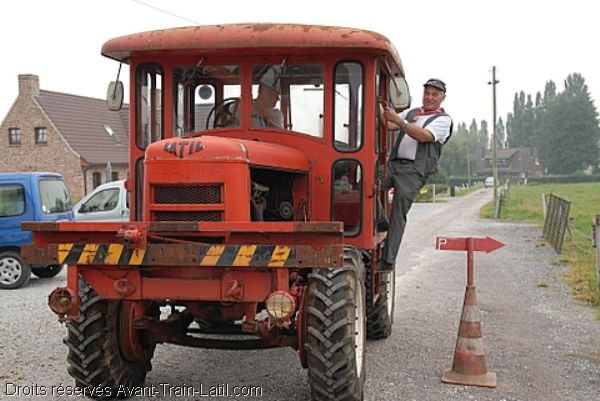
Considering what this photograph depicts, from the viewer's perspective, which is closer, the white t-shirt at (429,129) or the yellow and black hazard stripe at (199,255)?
the yellow and black hazard stripe at (199,255)

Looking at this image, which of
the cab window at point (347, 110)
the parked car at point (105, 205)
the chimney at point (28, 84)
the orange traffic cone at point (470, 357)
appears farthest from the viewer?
the chimney at point (28, 84)

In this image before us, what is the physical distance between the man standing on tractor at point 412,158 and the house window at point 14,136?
37.2 m

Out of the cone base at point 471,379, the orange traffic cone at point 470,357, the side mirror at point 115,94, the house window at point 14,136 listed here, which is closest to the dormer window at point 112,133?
the house window at point 14,136

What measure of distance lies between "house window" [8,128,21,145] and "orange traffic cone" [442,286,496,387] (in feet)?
124

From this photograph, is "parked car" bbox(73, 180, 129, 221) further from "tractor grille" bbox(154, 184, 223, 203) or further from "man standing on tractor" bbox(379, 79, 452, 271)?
"tractor grille" bbox(154, 184, 223, 203)

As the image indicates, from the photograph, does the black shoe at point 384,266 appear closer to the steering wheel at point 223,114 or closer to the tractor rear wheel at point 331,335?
the tractor rear wheel at point 331,335

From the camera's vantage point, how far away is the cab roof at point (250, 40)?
19.6 feet

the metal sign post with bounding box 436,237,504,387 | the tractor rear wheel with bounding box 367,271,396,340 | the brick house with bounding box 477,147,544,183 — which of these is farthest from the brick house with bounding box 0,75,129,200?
the brick house with bounding box 477,147,544,183

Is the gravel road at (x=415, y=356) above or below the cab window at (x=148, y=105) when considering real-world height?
below

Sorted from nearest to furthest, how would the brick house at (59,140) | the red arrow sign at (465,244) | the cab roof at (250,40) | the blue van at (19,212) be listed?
the cab roof at (250,40) → the red arrow sign at (465,244) → the blue van at (19,212) → the brick house at (59,140)

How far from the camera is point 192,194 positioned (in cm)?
529

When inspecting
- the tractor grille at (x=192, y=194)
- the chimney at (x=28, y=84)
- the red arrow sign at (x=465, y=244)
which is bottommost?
the red arrow sign at (x=465, y=244)

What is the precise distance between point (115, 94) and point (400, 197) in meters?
2.69

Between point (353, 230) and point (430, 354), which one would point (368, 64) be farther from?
point (430, 354)
